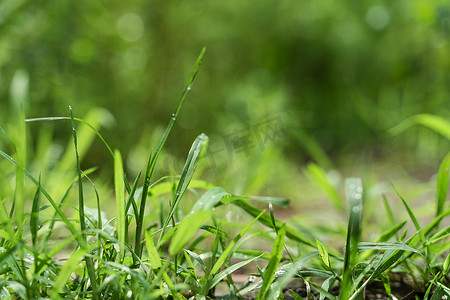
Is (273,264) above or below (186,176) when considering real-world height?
below

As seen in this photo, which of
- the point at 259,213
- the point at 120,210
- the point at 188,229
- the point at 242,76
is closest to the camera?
the point at 188,229

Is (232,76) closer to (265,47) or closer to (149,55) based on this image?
(265,47)

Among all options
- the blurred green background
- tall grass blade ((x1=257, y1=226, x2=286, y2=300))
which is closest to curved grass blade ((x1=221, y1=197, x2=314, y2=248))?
tall grass blade ((x1=257, y1=226, x2=286, y2=300))

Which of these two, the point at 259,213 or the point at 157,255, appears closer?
the point at 157,255

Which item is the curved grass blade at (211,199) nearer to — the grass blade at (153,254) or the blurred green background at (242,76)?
the grass blade at (153,254)

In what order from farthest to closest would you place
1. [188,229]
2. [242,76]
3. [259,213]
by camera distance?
[242,76], [259,213], [188,229]

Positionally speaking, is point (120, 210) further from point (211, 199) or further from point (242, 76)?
point (242, 76)

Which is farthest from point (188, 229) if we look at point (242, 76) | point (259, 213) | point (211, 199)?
point (242, 76)

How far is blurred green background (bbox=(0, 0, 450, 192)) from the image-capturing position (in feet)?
6.85

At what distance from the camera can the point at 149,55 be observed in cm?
273

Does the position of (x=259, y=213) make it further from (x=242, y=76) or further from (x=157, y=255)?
(x=242, y=76)

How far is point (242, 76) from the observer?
3186 millimetres

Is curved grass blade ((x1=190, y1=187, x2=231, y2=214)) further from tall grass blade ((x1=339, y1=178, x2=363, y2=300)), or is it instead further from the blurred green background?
the blurred green background

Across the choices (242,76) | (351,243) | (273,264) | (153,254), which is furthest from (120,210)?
(242,76)
